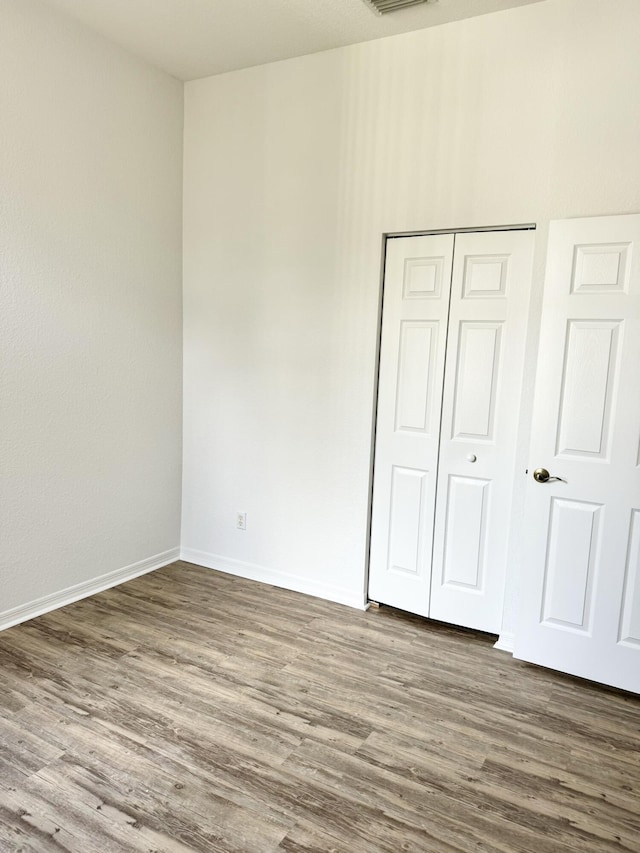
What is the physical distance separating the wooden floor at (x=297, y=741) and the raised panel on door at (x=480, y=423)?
290 millimetres

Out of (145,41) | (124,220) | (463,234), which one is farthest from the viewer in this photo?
(124,220)

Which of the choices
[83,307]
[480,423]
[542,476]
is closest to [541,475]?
[542,476]

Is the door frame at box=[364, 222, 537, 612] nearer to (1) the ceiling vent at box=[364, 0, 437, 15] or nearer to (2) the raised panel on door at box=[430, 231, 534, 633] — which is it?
(2) the raised panel on door at box=[430, 231, 534, 633]

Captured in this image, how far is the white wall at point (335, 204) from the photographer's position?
2.61 metres

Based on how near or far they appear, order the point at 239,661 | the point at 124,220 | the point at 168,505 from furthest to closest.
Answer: the point at 168,505 → the point at 124,220 → the point at 239,661

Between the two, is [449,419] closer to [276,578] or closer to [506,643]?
[506,643]

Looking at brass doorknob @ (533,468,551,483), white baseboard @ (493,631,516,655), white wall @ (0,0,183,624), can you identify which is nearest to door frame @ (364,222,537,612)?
white baseboard @ (493,631,516,655)

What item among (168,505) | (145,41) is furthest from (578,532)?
(145,41)

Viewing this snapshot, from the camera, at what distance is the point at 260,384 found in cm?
360

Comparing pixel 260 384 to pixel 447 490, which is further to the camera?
pixel 260 384

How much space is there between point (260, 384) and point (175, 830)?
237cm

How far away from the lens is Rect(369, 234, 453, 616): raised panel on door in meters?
3.04

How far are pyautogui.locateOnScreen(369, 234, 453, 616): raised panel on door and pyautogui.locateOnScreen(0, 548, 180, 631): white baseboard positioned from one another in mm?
1501

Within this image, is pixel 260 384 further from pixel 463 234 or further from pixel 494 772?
pixel 494 772
